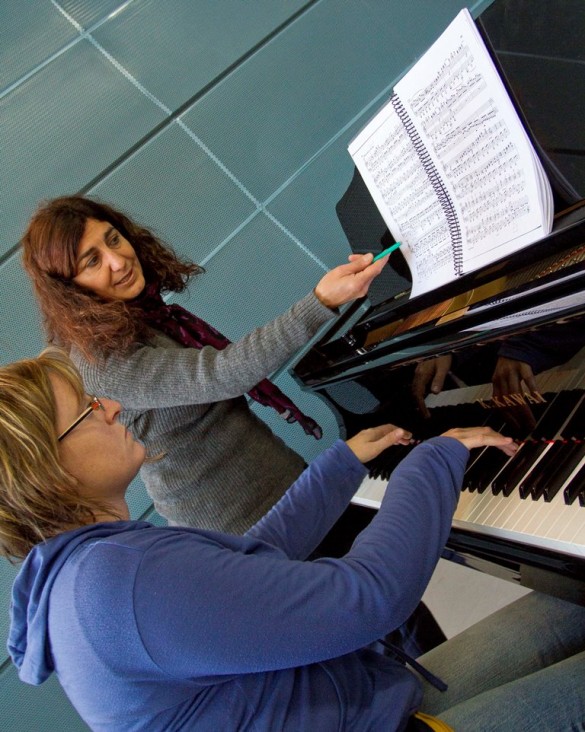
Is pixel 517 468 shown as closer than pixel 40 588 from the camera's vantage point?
No

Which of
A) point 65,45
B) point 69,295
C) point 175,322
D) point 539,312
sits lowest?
point 539,312

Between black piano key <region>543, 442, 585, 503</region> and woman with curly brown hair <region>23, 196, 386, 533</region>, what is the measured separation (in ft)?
1.59

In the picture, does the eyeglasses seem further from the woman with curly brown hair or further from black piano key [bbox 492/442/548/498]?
black piano key [bbox 492/442/548/498]

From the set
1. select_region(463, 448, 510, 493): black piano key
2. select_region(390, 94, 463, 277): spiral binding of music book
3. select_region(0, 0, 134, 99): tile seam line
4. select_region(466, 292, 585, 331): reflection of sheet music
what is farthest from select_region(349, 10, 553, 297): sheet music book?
select_region(0, 0, 134, 99): tile seam line

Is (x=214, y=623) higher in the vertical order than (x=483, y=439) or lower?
higher

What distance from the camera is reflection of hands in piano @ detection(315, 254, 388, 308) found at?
1250 millimetres

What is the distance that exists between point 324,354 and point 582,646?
0.83 meters

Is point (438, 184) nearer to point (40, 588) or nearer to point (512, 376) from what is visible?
point (512, 376)

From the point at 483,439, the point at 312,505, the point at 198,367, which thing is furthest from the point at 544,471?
the point at 198,367

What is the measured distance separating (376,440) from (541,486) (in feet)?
1.55

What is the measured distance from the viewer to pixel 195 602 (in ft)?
2.36

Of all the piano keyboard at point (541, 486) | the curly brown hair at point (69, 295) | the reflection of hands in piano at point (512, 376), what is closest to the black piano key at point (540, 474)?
the piano keyboard at point (541, 486)

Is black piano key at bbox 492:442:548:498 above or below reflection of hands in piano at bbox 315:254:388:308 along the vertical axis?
below

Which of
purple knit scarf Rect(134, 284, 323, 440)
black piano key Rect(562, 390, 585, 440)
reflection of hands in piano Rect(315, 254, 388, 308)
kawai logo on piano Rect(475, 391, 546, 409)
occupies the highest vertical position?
purple knit scarf Rect(134, 284, 323, 440)
